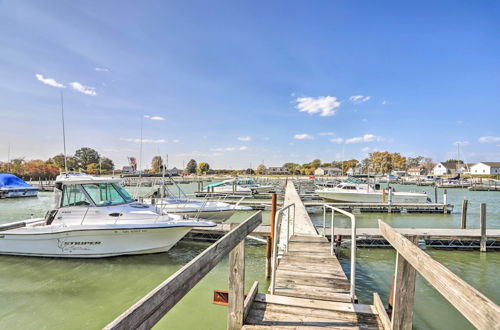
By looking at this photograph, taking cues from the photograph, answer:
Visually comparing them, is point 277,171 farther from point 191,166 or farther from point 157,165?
point 157,165

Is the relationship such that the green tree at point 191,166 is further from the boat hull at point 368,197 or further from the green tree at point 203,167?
the boat hull at point 368,197

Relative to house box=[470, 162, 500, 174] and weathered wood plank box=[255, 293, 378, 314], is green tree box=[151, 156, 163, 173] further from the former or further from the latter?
house box=[470, 162, 500, 174]

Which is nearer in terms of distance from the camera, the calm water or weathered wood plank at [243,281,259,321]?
weathered wood plank at [243,281,259,321]

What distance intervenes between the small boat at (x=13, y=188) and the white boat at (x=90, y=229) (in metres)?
27.1

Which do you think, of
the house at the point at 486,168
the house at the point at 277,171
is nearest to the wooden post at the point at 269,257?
the house at the point at 277,171

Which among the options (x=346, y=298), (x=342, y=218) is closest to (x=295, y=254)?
(x=346, y=298)

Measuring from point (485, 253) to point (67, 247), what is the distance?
1569cm

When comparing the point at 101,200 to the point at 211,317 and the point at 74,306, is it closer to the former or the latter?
the point at 74,306

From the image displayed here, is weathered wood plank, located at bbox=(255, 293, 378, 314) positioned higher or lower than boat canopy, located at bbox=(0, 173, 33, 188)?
higher

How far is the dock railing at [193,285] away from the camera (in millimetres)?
1272

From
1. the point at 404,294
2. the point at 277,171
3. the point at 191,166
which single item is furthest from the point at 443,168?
the point at 404,294

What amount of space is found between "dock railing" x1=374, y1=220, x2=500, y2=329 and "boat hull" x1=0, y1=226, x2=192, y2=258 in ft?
25.0

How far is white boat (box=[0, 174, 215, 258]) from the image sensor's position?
862 centimetres

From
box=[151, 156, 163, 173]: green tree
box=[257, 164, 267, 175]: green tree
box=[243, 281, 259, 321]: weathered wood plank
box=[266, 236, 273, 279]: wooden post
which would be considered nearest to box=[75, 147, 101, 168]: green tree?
box=[151, 156, 163, 173]: green tree
